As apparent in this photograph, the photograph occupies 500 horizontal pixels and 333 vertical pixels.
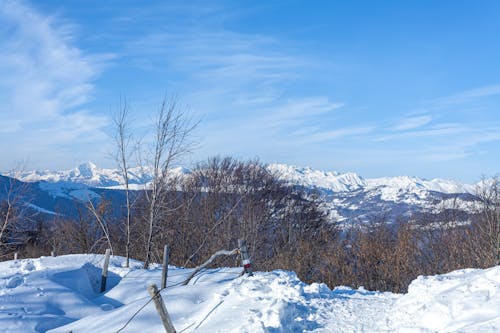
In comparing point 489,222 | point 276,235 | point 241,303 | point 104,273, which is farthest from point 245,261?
point 276,235

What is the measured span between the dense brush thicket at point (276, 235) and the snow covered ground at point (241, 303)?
360 centimetres

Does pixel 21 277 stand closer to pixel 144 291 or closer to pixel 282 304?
pixel 144 291

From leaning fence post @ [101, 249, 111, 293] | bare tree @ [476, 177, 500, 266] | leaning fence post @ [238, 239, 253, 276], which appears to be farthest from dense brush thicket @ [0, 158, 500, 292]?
leaning fence post @ [238, 239, 253, 276]

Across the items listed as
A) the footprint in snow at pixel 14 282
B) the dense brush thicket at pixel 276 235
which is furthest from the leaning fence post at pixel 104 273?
the dense brush thicket at pixel 276 235

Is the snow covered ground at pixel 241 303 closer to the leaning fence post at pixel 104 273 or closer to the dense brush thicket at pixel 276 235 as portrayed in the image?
the leaning fence post at pixel 104 273

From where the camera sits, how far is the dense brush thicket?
73.0 ft

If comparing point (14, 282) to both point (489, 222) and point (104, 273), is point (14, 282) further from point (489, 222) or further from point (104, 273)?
point (489, 222)

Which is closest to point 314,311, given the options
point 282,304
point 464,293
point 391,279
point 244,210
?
point 282,304

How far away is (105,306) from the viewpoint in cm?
1287

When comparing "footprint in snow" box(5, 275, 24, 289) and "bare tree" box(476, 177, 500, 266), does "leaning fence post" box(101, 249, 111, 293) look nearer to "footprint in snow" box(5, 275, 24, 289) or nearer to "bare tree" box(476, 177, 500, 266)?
"footprint in snow" box(5, 275, 24, 289)

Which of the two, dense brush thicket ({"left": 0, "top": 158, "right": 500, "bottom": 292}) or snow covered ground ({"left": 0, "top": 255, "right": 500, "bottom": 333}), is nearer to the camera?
snow covered ground ({"left": 0, "top": 255, "right": 500, "bottom": 333})

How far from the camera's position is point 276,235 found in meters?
38.1

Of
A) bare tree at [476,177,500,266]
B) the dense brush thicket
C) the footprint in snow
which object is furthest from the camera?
the dense brush thicket

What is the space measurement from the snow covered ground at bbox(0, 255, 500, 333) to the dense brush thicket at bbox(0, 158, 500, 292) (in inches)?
142
